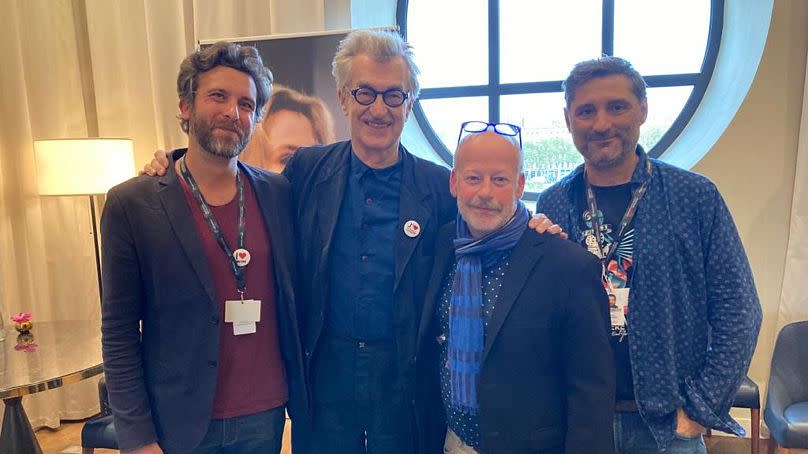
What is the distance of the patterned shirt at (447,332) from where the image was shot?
51.7 inches

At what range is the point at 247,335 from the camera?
149 centimetres

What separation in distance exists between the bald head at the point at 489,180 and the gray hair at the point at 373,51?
44cm

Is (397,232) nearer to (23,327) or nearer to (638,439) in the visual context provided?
(638,439)

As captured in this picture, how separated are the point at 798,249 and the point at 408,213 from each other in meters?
2.59

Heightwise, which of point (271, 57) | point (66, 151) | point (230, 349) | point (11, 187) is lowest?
point (230, 349)

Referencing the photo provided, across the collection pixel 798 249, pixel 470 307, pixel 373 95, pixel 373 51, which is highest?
pixel 373 51

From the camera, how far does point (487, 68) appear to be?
4.02m

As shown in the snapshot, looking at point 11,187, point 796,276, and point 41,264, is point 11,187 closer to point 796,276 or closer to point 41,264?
point 41,264

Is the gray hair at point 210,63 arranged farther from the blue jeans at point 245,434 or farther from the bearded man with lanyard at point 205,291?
the blue jeans at point 245,434

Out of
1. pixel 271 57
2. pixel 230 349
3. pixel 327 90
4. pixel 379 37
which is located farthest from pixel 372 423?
pixel 271 57

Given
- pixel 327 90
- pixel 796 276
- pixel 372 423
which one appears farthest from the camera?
pixel 327 90

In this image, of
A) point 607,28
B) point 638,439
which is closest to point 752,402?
point 638,439

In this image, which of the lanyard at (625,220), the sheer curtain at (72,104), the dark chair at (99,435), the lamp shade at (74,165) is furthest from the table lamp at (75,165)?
the lanyard at (625,220)

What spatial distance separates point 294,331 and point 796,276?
2911mm
